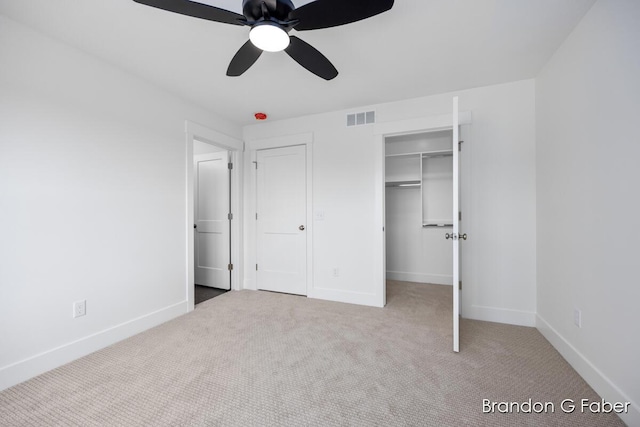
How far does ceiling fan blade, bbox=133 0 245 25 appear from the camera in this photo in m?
1.36

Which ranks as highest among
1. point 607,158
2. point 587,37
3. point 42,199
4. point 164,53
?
point 164,53

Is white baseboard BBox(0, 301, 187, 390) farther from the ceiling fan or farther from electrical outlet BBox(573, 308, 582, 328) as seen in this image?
electrical outlet BBox(573, 308, 582, 328)

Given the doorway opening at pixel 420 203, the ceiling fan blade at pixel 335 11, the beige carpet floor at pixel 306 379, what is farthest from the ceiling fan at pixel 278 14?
the doorway opening at pixel 420 203

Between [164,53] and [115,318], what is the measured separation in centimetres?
237

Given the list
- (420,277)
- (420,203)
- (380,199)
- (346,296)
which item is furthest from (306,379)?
(420,203)

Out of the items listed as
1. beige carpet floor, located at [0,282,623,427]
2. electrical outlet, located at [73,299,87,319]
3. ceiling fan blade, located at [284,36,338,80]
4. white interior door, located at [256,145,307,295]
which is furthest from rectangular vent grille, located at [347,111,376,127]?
electrical outlet, located at [73,299,87,319]

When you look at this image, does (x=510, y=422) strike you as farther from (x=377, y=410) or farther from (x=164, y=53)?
(x=164, y=53)

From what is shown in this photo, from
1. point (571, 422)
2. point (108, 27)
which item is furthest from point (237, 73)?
point (571, 422)

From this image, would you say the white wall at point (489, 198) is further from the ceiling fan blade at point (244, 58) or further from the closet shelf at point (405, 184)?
the ceiling fan blade at point (244, 58)

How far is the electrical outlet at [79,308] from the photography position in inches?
86.7

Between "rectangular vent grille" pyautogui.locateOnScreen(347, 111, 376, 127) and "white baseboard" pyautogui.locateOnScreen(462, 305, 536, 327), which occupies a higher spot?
"rectangular vent grille" pyautogui.locateOnScreen(347, 111, 376, 127)

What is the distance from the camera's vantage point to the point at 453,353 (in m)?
2.25

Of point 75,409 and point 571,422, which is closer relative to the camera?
point 571,422

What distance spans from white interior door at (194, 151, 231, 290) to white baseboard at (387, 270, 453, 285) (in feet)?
9.15
